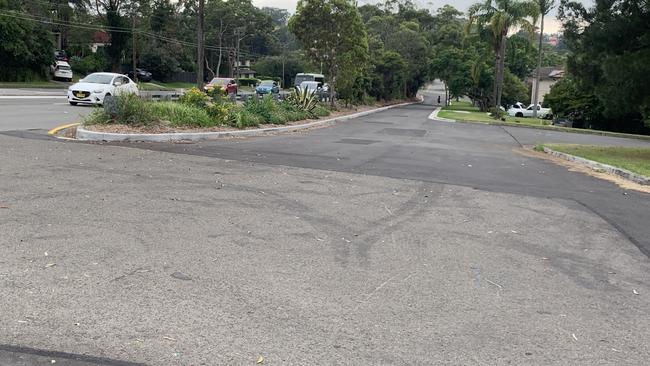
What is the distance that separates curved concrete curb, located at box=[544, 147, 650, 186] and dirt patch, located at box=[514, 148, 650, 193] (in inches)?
4.6

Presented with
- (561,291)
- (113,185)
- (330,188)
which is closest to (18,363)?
(561,291)

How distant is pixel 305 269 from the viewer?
17.5 feet

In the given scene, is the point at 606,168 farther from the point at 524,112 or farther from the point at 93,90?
the point at 524,112

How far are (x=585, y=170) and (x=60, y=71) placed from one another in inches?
2067

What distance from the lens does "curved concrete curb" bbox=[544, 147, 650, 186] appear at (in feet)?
38.8

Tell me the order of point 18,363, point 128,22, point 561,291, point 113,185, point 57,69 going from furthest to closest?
point 128,22
point 57,69
point 113,185
point 561,291
point 18,363

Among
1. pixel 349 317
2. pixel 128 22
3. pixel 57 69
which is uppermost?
pixel 128 22

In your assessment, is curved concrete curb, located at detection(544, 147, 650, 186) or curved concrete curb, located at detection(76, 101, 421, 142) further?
curved concrete curb, located at detection(76, 101, 421, 142)

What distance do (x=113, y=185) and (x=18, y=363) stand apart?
4981mm

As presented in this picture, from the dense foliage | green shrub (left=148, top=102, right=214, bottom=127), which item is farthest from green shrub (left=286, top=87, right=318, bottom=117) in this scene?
the dense foliage

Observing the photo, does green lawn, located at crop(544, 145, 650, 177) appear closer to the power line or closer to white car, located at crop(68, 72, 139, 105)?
white car, located at crop(68, 72, 139, 105)

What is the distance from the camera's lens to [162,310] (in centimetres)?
422

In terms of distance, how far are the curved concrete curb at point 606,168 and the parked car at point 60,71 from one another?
49.8 meters

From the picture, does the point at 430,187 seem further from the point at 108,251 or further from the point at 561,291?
the point at 108,251
